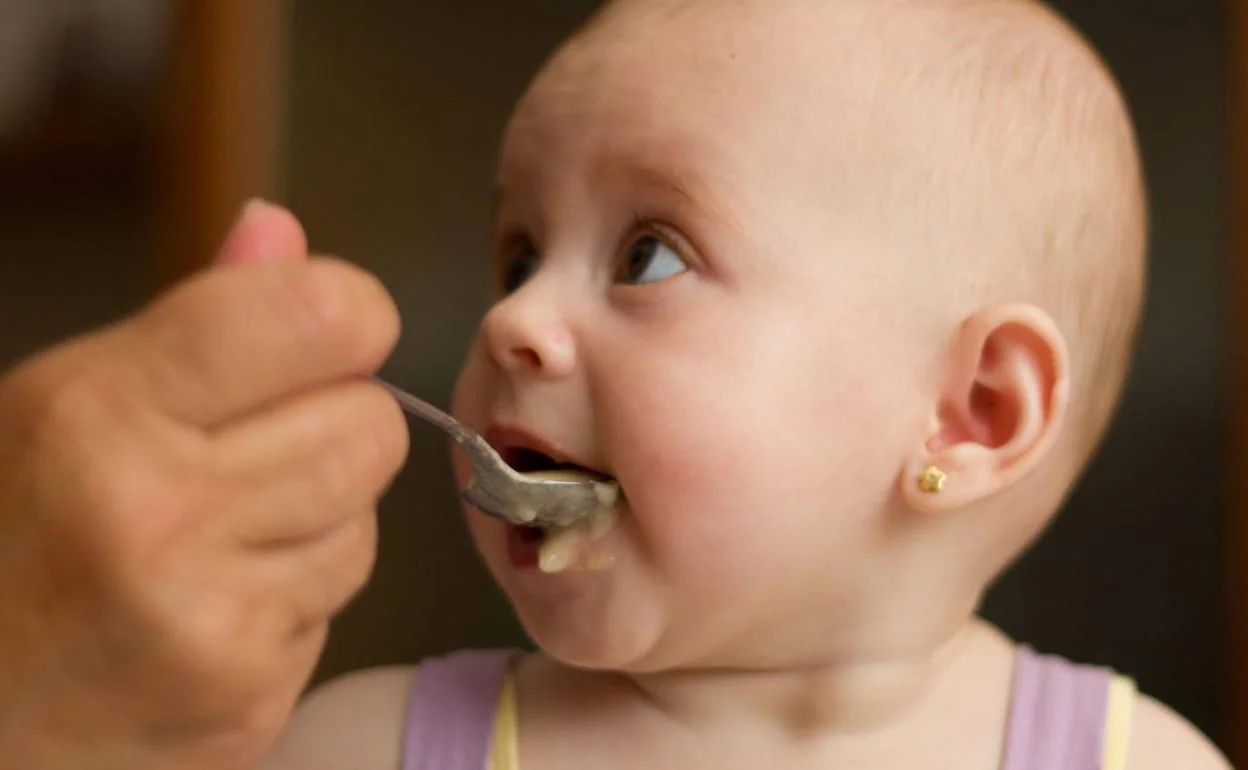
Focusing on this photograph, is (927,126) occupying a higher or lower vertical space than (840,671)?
higher

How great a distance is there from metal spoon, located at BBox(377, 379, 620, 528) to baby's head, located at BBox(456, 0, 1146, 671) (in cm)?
2

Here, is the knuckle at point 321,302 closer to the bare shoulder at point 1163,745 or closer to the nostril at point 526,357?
the nostril at point 526,357

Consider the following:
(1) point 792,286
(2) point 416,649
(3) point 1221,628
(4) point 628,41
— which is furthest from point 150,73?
(3) point 1221,628

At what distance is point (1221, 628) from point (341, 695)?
30.4 inches

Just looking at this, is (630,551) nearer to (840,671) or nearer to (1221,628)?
(840,671)

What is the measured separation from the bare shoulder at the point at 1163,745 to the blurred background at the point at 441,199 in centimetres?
36

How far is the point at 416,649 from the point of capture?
117 cm

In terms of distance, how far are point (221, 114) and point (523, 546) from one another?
2.14ft

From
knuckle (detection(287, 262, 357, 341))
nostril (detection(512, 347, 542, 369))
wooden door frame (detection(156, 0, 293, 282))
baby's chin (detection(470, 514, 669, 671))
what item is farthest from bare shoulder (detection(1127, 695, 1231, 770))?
wooden door frame (detection(156, 0, 293, 282))

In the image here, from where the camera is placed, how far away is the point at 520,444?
0.58 m

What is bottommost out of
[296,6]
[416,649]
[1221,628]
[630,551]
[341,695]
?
[416,649]

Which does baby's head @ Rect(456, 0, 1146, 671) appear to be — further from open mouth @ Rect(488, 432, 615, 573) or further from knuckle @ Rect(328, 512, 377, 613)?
knuckle @ Rect(328, 512, 377, 613)

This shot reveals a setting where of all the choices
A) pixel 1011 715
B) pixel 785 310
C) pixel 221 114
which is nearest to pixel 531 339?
pixel 785 310

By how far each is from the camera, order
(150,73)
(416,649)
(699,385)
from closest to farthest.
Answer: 1. (699,385)
2. (416,649)
3. (150,73)
